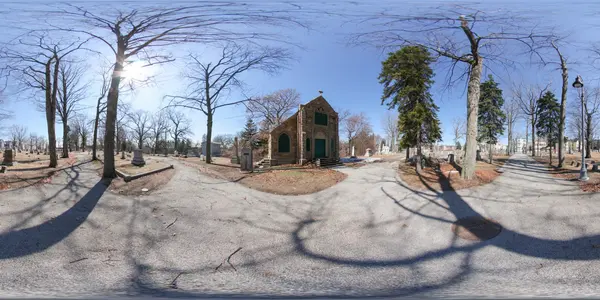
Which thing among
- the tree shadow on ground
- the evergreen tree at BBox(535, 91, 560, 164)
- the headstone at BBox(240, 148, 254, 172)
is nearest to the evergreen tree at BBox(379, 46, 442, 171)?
the headstone at BBox(240, 148, 254, 172)

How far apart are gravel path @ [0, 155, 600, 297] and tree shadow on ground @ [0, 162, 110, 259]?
28mm

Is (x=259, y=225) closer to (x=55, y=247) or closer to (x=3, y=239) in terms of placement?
(x=55, y=247)

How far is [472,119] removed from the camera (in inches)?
408

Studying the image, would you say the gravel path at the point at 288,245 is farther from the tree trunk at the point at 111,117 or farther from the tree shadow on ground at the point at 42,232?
the tree trunk at the point at 111,117

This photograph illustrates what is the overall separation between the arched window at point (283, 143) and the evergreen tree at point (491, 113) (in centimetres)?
2196

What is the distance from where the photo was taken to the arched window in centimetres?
2294

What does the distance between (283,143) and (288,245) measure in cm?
1822

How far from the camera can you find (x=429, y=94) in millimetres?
18047

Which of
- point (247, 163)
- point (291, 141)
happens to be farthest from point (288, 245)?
point (291, 141)

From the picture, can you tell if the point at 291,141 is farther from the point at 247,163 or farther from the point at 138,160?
the point at 138,160

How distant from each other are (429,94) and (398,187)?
11.2 m

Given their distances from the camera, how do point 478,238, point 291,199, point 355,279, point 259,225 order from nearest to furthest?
point 355,279 → point 478,238 → point 259,225 → point 291,199

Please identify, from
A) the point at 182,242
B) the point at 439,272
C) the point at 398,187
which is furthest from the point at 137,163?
the point at 439,272

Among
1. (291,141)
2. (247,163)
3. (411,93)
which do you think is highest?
(411,93)
